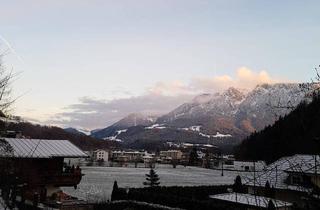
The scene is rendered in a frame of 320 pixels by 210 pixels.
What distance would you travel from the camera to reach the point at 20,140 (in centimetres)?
2788

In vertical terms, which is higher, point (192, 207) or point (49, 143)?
point (49, 143)

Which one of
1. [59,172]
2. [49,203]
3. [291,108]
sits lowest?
[49,203]

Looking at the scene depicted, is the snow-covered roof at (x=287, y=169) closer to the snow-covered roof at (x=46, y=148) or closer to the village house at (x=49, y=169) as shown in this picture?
the snow-covered roof at (x=46, y=148)

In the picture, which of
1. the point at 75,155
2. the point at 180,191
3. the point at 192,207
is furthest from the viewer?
the point at 180,191

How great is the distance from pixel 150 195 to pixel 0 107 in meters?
18.2

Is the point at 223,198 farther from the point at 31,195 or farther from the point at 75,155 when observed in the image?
the point at 31,195

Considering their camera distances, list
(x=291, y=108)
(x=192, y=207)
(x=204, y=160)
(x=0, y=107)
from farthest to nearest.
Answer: (x=204, y=160) → (x=192, y=207) → (x=0, y=107) → (x=291, y=108)

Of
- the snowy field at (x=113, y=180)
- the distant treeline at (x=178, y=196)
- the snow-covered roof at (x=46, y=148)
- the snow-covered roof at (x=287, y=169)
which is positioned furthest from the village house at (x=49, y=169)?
the snow-covered roof at (x=287, y=169)

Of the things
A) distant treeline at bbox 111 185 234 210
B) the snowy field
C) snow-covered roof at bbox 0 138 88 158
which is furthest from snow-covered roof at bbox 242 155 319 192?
the snowy field

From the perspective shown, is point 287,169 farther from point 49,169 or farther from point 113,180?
point 113,180

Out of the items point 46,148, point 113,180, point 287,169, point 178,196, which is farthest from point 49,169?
point 113,180

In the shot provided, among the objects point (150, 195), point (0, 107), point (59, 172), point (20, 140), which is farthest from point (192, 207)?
point (0, 107)

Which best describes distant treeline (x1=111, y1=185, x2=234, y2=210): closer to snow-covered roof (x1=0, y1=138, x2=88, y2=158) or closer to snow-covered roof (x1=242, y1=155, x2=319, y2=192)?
snow-covered roof (x1=242, y1=155, x2=319, y2=192)

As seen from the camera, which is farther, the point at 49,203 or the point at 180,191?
the point at 180,191
